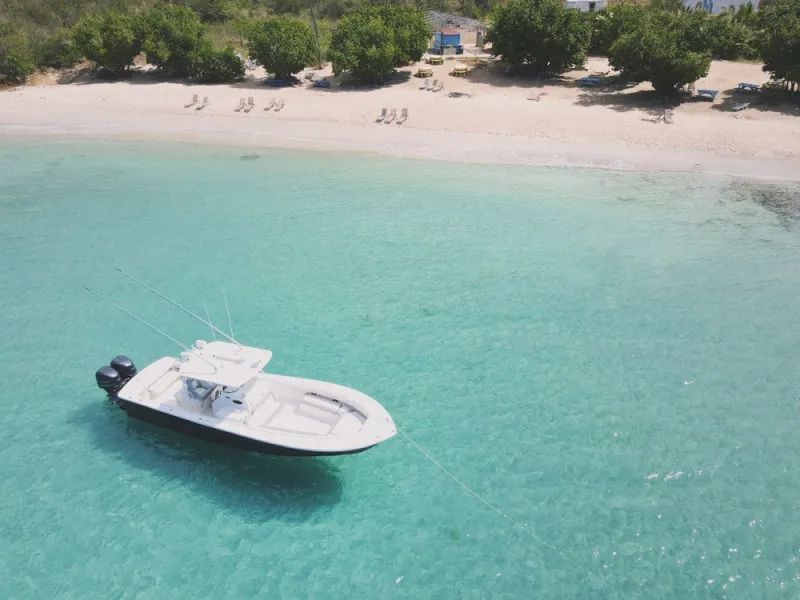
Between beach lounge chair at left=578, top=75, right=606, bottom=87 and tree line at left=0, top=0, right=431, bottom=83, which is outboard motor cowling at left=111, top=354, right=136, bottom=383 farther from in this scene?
beach lounge chair at left=578, top=75, right=606, bottom=87

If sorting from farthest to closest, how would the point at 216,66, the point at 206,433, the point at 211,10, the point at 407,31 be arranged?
1. the point at 211,10
2. the point at 216,66
3. the point at 407,31
4. the point at 206,433

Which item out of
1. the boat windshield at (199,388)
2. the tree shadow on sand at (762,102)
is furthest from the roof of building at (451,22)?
the boat windshield at (199,388)

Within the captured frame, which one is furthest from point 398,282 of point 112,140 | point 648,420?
point 112,140

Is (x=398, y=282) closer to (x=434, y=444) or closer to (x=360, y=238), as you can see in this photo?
(x=360, y=238)

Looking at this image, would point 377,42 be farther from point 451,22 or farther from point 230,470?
point 230,470

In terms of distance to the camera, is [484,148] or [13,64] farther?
[13,64]

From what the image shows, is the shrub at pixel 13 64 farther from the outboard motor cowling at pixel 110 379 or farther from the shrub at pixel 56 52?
the outboard motor cowling at pixel 110 379

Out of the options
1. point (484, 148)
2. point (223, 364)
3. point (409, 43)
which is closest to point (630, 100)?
point (484, 148)

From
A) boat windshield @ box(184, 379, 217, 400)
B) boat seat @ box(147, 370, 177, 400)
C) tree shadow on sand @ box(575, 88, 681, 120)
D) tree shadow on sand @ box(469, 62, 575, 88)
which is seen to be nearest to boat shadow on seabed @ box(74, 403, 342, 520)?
boat seat @ box(147, 370, 177, 400)
